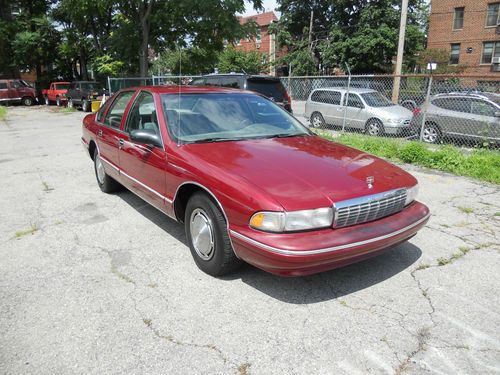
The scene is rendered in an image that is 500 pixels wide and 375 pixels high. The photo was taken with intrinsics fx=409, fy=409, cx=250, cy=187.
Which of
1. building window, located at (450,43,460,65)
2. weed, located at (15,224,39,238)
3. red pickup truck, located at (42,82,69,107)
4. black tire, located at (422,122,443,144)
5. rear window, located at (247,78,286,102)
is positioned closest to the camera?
weed, located at (15,224,39,238)

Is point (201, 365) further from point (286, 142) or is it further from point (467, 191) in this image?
point (467, 191)

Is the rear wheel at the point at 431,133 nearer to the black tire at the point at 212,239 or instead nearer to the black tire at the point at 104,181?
the black tire at the point at 104,181

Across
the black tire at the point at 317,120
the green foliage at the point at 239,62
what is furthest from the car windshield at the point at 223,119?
the green foliage at the point at 239,62

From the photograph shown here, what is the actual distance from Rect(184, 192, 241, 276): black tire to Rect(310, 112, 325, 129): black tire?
35.8 ft

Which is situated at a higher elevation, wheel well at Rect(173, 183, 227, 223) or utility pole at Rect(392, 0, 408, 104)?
utility pole at Rect(392, 0, 408, 104)

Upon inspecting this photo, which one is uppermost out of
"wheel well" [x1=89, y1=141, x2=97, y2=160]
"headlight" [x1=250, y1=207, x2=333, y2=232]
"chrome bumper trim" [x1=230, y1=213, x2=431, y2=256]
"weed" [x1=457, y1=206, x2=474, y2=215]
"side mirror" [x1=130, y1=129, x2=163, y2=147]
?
"side mirror" [x1=130, y1=129, x2=163, y2=147]

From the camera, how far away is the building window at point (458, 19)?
33.3 metres

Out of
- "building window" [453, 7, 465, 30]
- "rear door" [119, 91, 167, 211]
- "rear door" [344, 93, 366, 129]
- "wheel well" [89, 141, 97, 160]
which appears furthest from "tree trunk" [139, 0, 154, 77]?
"building window" [453, 7, 465, 30]

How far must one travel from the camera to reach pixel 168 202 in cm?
385

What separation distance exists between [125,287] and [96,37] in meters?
27.5

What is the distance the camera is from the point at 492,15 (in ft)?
104

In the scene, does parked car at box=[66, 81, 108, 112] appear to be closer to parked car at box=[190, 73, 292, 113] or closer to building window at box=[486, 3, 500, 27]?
parked car at box=[190, 73, 292, 113]

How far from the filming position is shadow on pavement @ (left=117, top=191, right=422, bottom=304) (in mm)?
3236

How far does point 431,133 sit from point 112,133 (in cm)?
894
